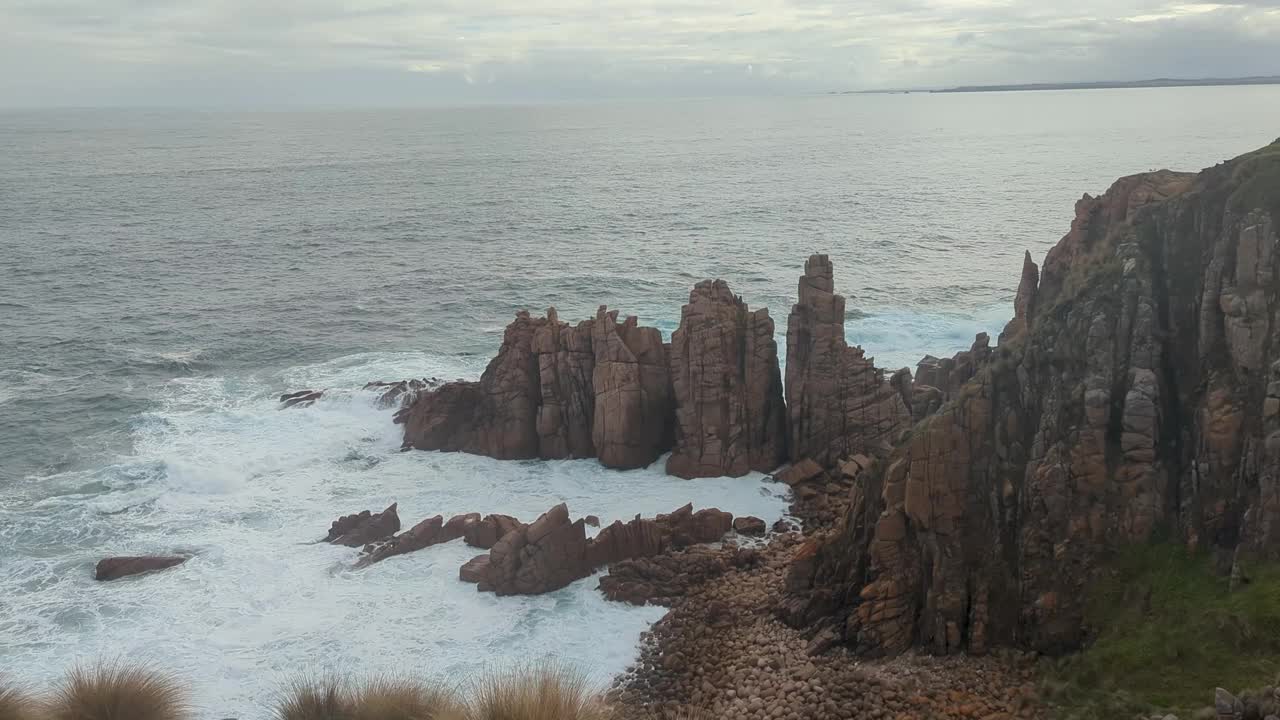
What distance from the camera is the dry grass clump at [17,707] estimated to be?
56.2ft

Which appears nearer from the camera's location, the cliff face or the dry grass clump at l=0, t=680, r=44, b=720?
the dry grass clump at l=0, t=680, r=44, b=720

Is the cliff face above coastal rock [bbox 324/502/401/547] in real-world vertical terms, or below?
above

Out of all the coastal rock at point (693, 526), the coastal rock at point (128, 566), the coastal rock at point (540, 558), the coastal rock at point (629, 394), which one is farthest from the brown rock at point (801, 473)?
the coastal rock at point (128, 566)

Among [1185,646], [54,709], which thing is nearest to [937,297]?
[1185,646]

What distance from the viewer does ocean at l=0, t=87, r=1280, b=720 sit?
3075 centimetres

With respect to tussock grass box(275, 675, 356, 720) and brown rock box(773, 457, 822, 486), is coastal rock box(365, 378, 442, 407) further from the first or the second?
tussock grass box(275, 675, 356, 720)

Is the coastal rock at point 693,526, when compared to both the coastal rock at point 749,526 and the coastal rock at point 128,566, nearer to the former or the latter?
the coastal rock at point 749,526

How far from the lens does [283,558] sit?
3503 cm

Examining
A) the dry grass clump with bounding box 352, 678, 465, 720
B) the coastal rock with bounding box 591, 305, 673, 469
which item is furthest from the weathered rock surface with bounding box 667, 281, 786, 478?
the dry grass clump with bounding box 352, 678, 465, 720

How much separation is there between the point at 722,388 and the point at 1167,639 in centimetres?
2157

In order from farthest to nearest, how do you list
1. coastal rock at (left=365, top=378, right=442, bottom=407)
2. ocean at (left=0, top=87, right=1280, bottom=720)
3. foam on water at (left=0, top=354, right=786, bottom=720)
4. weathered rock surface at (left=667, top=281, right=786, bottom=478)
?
1. coastal rock at (left=365, top=378, right=442, bottom=407)
2. weathered rock surface at (left=667, top=281, right=786, bottom=478)
3. ocean at (left=0, top=87, right=1280, bottom=720)
4. foam on water at (left=0, top=354, right=786, bottom=720)

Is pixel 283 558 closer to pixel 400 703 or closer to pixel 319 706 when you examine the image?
pixel 319 706

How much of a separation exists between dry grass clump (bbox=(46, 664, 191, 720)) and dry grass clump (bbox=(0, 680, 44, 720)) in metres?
0.27

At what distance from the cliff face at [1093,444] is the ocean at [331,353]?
28.9 ft
